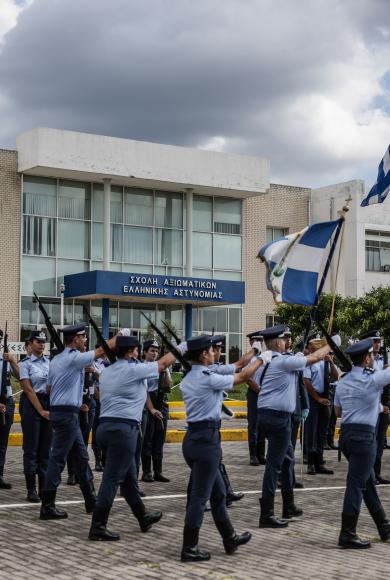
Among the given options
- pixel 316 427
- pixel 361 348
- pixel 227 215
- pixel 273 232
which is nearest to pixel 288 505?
pixel 361 348

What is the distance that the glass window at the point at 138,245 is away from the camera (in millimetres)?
43438

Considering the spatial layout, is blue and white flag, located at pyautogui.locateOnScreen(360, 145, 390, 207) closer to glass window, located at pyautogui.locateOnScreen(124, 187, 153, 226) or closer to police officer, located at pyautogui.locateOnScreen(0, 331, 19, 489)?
police officer, located at pyautogui.locateOnScreen(0, 331, 19, 489)

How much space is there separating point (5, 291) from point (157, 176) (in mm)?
8013

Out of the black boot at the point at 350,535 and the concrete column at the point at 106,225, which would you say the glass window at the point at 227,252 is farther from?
the black boot at the point at 350,535

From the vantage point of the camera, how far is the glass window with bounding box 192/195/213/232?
148ft

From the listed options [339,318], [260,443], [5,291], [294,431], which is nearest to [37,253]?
[5,291]

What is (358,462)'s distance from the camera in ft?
29.8

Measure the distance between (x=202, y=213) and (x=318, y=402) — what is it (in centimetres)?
3067

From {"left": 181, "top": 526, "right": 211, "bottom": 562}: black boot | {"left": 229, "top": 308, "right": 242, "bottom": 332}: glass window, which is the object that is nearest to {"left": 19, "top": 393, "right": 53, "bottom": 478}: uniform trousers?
{"left": 181, "top": 526, "right": 211, "bottom": 562}: black boot

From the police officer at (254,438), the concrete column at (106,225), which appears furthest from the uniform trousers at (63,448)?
the concrete column at (106,225)

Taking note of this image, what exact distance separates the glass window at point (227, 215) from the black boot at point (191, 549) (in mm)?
37452

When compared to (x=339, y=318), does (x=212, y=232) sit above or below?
above

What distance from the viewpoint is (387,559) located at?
28.4 feet

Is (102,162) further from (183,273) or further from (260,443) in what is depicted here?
(260,443)
